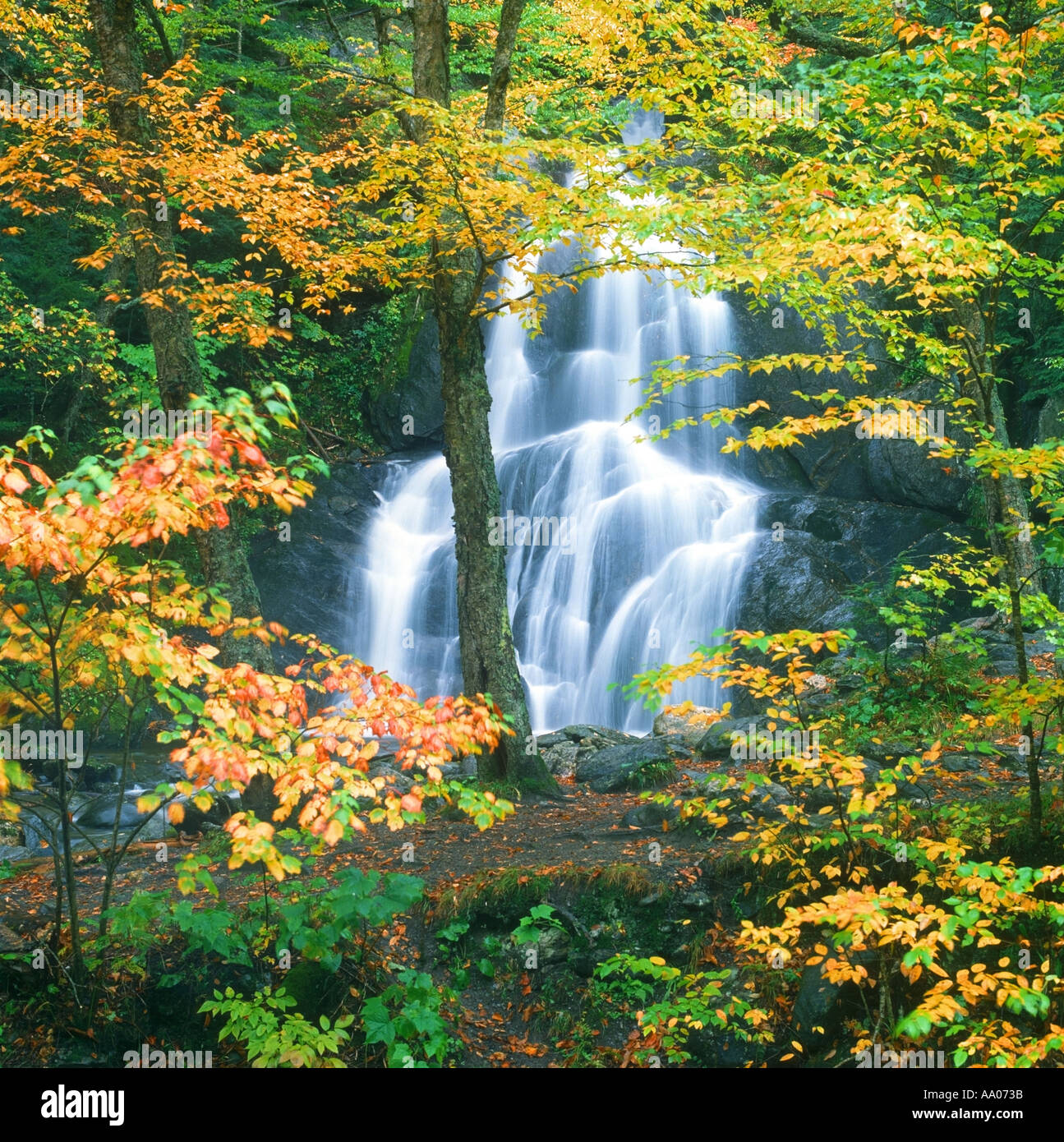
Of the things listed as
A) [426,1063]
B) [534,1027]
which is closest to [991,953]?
[534,1027]

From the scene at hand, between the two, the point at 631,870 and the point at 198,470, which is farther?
the point at 631,870

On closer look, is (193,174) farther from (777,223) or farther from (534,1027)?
(534,1027)

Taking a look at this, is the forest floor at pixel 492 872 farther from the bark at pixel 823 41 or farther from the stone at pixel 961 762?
the bark at pixel 823 41

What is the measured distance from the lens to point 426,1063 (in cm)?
424

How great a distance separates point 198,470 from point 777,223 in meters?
3.96

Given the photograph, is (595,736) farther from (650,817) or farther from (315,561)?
(315,561)

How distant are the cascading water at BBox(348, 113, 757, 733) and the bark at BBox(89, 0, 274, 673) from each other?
515 centimetres

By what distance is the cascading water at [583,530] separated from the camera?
13000 millimetres

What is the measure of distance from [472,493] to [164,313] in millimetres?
3041

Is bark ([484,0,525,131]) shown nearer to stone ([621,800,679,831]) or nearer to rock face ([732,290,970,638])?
rock face ([732,290,970,638])

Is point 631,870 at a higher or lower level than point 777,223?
lower

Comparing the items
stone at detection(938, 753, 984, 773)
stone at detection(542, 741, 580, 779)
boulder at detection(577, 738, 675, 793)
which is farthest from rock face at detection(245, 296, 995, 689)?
stone at detection(938, 753, 984, 773)

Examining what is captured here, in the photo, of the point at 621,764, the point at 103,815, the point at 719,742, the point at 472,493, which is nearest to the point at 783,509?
the point at 719,742

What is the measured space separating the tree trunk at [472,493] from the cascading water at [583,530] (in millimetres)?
4079
